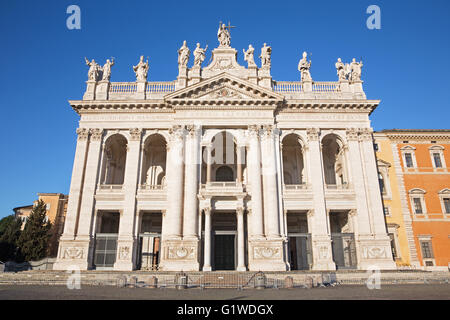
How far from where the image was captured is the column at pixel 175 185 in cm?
2505

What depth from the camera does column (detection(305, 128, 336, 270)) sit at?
24797 millimetres

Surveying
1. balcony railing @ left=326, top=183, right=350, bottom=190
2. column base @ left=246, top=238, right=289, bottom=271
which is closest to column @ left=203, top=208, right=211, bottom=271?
column base @ left=246, top=238, right=289, bottom=271

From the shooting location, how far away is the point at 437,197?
32.2 m

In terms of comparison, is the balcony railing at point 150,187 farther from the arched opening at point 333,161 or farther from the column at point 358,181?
the column at point 358,181

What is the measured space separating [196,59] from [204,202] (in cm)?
1392

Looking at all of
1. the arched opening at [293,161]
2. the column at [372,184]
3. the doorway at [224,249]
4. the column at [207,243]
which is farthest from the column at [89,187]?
the column at [372,184]

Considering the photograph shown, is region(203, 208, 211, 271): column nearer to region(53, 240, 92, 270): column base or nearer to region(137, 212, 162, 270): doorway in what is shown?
region(137, 212, 162, 270): doorway

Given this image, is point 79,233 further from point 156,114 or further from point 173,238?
point 156,114

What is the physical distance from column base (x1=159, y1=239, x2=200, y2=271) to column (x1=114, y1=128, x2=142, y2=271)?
9.00ft

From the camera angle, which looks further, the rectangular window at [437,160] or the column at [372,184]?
the rectangular window at [437,160]

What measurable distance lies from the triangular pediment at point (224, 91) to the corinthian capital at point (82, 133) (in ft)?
25.6

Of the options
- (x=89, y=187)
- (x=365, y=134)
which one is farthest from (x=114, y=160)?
(x=365, y=134)

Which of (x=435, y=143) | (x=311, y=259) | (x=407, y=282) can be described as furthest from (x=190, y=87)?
(x=435, y=143)
